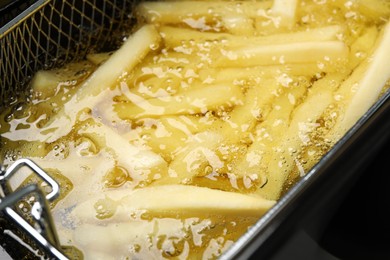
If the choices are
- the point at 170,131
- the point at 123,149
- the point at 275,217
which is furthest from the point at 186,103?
the point at 275,217

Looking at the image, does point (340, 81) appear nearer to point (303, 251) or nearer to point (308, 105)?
point (308, 105)

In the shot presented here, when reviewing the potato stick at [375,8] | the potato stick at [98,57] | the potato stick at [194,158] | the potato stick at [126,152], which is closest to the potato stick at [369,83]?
the potato stick at [375,8]

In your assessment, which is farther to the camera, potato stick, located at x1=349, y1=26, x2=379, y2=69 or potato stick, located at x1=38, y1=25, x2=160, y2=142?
potato stick, located at x1=349, y1=26, x2=379, y2=69

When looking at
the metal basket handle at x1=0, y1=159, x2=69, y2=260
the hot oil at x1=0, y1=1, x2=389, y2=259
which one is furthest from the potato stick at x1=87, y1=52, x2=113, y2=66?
the metal basket handle at x1=0, y1=159, x2=69, y2=260

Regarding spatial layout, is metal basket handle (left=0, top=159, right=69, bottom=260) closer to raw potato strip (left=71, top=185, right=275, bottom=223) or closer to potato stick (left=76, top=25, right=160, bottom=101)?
raw potato strip (left=71, top=185, right=275, bottom=223)

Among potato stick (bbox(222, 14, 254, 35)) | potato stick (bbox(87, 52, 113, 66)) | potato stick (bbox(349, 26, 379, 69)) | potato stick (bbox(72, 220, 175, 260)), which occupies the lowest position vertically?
potato stick (bbox(72, 220, 175, 260))

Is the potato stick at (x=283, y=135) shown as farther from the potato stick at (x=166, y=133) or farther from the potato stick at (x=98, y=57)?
the potato stick at (x=98, y=57)
